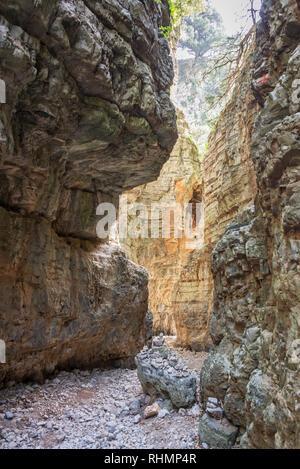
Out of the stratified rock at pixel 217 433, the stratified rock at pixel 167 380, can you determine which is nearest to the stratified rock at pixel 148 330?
the stratified rock at pixel 167 380

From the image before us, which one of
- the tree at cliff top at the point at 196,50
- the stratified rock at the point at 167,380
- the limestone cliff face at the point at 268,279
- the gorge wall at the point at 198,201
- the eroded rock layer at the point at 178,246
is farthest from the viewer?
the tree at cliff top at the point at 196,50

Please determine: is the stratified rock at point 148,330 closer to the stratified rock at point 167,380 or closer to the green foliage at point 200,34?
the stratified rock at point 167,380

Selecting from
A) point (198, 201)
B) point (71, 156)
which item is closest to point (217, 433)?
point (71, 156)

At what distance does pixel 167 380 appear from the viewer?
6582 mm

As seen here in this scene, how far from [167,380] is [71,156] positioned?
594 cm

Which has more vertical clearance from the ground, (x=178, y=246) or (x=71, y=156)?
(x=71, y=156)

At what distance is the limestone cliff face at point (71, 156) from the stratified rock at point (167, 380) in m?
2.63

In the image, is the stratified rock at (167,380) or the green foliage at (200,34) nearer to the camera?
the stratified rock at (167,380)

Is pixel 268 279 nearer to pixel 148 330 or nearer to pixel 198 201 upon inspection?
pixel 148 330

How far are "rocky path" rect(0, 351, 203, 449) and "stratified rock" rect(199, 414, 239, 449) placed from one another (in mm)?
233

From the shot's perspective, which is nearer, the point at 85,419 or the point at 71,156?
the point at 85,419

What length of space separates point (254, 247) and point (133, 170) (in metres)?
4.98

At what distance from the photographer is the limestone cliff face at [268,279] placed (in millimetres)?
3217

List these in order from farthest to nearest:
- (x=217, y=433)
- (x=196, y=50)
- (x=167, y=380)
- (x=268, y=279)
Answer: (x=196, y=50) < (x=167, y=380) < (x=217, y=433) < (x=268, y=279)
